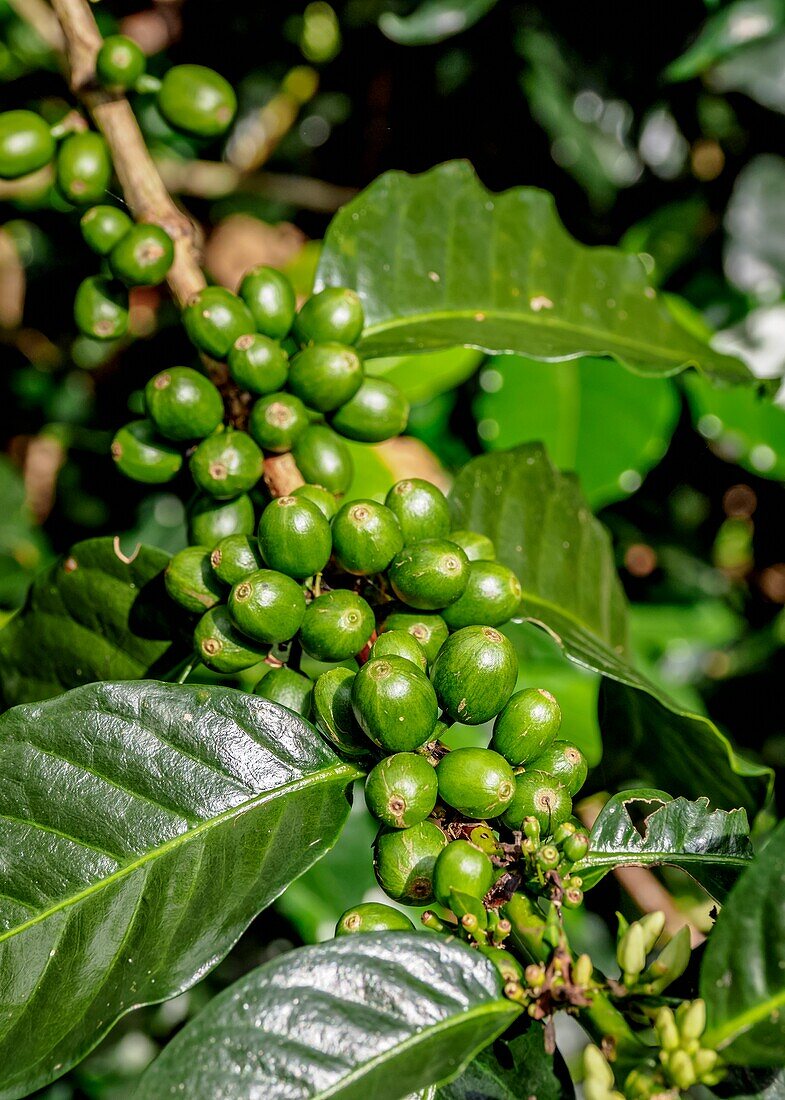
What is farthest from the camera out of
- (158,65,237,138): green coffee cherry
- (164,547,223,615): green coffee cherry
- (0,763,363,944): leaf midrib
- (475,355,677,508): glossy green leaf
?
(475,355,677,508): glossy green leaf

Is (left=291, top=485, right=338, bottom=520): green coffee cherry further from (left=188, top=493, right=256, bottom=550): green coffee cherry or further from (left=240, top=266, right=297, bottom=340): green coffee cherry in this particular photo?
(left=240, top=266, right=297, bottom=340): green coffee cherry

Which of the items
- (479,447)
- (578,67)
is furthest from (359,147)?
(479,447)

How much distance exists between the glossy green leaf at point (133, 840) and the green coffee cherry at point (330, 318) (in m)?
0.60

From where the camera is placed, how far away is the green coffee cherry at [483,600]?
1314 mm

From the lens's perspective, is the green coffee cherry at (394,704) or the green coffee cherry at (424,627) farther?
the green coffee cherry at (424,627)

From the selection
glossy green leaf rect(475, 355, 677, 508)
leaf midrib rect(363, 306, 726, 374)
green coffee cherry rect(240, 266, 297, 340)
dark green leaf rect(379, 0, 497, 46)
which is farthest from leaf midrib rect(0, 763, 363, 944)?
dark green leaf rect(379, 0, 497, 46)

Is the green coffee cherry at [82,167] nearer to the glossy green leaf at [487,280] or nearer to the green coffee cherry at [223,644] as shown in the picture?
the glossy green leaf at [487,280]

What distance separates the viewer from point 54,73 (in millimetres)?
2395

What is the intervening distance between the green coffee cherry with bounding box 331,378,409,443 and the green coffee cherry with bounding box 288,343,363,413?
5 cm

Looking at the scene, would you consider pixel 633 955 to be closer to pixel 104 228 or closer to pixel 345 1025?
pixel 345 1025

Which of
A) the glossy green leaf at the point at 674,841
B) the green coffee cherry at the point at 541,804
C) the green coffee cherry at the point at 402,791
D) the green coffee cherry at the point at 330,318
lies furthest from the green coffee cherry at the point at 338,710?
the green coffee cherry at the point at 330,318

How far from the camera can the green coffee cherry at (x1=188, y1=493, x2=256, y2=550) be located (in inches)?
57.7

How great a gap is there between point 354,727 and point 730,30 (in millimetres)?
2125

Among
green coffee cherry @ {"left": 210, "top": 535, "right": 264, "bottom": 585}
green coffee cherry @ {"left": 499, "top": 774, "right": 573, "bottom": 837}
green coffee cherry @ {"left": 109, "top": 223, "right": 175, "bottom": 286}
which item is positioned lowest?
green coffee cherry @ {"left": 499, "top": 774, "right": 573, "bottom": 837}
